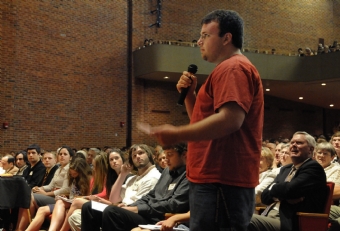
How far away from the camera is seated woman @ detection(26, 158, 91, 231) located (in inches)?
194

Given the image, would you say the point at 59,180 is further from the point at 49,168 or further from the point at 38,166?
the point at 38,166

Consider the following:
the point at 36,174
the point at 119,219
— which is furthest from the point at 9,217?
the point at 119,219

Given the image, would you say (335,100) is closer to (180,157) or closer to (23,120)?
(23,120)

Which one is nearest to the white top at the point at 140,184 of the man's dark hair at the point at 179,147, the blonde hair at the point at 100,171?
the blonde hair at the point at 100,171

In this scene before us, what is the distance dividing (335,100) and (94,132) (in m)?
8.65

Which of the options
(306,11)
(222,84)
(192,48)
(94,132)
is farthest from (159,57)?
(222,84)

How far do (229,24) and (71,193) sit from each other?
13.5ft

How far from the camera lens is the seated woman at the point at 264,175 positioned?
4.17 m

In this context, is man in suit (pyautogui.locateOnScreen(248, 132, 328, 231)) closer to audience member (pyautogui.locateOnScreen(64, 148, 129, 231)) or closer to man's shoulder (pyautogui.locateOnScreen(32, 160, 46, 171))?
audience member (pyautogui.locateOnScreen(64, 148, 129, 231))

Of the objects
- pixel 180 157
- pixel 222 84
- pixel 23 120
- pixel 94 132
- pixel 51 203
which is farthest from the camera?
pixel 94 132

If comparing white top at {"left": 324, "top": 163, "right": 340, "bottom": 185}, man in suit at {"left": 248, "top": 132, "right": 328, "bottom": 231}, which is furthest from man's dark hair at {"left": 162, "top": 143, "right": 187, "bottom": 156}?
white top at {"left": 324, "top": 163, "right": 340, "bottom": 185}

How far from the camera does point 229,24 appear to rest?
5.22 feet

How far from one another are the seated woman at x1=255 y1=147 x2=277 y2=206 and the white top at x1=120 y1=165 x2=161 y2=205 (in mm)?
938

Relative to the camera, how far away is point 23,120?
11.0m
